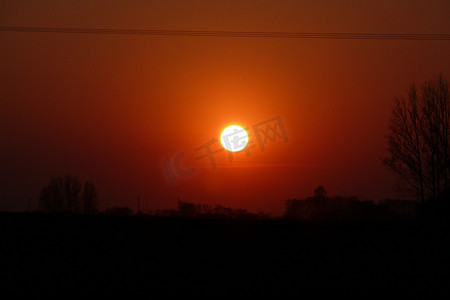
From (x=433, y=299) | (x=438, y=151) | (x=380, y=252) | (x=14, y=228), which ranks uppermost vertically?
(x=438, y=151)

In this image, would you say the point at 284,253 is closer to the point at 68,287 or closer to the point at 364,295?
the point at 364,295

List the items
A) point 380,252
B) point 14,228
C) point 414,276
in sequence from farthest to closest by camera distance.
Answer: point 14,228
point 380,252
point 414,276

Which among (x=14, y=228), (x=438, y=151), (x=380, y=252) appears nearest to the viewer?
(x=380, y=252)

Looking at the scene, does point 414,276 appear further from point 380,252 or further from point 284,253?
point 284,253

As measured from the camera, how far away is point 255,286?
9047mm

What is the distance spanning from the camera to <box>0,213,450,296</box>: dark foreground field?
355 inches

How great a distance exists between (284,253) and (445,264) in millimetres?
3116

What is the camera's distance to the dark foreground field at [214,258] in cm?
902

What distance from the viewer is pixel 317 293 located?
9.02m

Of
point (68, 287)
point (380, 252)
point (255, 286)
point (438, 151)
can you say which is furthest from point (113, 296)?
point (438, 151)

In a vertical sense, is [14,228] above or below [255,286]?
above

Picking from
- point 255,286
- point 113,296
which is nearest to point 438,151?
point 255,286

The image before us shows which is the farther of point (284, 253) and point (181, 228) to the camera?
point (181, 228)

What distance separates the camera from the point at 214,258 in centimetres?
984
